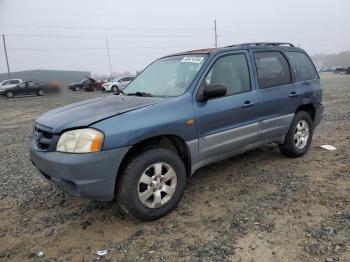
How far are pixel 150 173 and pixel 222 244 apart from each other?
3.31ft

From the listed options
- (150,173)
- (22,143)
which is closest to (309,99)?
(150,173)

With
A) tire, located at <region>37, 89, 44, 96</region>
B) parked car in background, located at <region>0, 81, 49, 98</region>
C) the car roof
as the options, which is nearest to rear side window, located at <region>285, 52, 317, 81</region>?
the car roof

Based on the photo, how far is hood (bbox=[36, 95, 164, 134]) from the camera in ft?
11.1

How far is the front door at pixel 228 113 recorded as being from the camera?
→ 401 centimetres

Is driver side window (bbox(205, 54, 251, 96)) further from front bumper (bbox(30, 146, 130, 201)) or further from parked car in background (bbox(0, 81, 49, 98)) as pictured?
parked car in background (bbox(0, 81, 49, 98))

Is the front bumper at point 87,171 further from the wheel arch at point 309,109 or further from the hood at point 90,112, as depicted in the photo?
the wheel arch at point 309,109

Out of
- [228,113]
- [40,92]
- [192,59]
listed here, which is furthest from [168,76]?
[40,92]

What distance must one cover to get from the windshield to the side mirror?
22 cm

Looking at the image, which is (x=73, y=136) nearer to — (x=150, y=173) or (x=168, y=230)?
(x=150, y=173)

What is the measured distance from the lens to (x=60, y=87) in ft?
96.3

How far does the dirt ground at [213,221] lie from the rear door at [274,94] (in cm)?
63

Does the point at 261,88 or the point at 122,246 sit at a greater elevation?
the point at 261,88

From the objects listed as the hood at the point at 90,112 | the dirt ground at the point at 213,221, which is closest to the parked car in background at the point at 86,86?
the dirt ground at the point at 213,221

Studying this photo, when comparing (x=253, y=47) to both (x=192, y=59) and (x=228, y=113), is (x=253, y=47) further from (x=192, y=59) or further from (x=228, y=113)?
(x=228, y=113)
